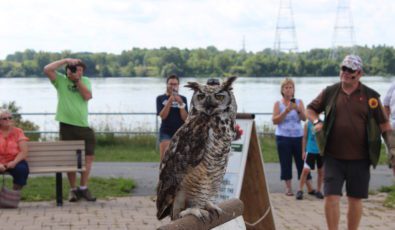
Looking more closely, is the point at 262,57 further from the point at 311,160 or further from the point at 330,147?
the point at 330,147

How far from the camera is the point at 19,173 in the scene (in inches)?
384

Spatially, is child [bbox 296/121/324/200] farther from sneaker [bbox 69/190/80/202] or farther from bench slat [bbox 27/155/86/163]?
bench slat [bbox 27/155/86/163]

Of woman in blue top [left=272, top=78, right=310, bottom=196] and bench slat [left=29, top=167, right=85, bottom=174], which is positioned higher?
woman in blue top [left=272, top=78, right=310, bottom=196]

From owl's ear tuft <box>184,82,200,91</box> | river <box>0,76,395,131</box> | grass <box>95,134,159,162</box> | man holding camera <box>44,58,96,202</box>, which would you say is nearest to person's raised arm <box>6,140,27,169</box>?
man holding camera <box>44,58,96,202</box>

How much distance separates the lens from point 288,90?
10.7 meters

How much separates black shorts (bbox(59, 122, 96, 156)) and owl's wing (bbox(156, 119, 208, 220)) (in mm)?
5335

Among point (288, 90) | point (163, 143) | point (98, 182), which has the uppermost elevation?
point (288, 90)

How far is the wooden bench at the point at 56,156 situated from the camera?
10055mm

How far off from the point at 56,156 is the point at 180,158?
5.63 m

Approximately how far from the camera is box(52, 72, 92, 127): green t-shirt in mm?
10188

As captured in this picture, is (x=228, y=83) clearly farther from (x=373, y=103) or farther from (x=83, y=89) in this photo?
(x=83, y=89)

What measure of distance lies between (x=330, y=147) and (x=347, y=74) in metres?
0.78

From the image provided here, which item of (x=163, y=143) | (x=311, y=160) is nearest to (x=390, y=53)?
(x=311, y=160)

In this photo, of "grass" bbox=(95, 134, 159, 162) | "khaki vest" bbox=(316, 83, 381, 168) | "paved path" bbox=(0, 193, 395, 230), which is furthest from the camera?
"grass" bbox=(95, 134, 159, 162)
